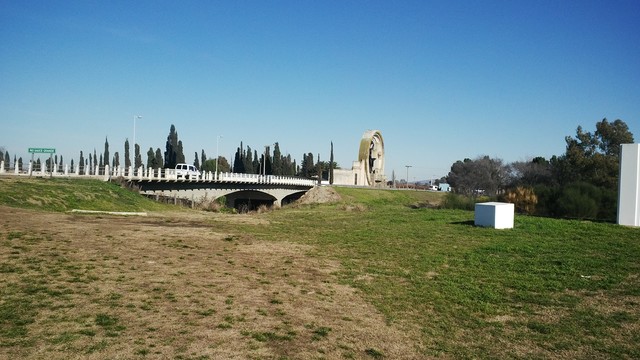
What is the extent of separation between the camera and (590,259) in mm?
15047

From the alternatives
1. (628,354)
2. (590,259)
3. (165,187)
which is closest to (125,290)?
(628,354)

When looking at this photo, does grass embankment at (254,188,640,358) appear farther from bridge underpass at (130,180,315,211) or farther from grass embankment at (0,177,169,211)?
bridge underpass at (130,180,315,211)

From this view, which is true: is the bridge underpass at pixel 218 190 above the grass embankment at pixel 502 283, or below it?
above

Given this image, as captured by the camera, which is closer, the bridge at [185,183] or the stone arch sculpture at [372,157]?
the bridge at [185,183]

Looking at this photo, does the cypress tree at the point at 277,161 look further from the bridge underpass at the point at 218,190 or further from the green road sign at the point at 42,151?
the green road sign at the point at 42,151

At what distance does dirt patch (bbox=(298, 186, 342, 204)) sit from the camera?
63.0 metres

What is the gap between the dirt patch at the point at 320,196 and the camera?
207ft

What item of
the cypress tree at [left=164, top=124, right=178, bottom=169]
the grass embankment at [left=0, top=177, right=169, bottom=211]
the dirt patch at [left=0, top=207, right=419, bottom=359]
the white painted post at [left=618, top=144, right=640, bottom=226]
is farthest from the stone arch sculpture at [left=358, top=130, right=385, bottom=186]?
the dirt patch at [left=0, top=207, right=419, bottom=359]

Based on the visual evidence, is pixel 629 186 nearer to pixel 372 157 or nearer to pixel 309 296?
pixel 309 296

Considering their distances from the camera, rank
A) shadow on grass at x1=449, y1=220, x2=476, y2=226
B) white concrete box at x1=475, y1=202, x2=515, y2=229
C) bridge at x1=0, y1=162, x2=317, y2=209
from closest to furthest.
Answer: white concrete box at x1=475, y1=202, x2=515, y2=229 < shadow on grass at x1=449, y1=220, x2=476, y2=226 < bridge at x1=0, y1=162, x2=317, y2=209

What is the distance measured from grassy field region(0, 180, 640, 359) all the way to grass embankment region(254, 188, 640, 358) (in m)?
0.05

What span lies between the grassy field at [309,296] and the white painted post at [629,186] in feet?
14.8

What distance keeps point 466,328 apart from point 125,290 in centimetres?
698

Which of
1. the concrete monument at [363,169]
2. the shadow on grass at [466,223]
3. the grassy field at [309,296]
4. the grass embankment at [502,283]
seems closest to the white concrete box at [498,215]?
the grass embankment at [502,283]
